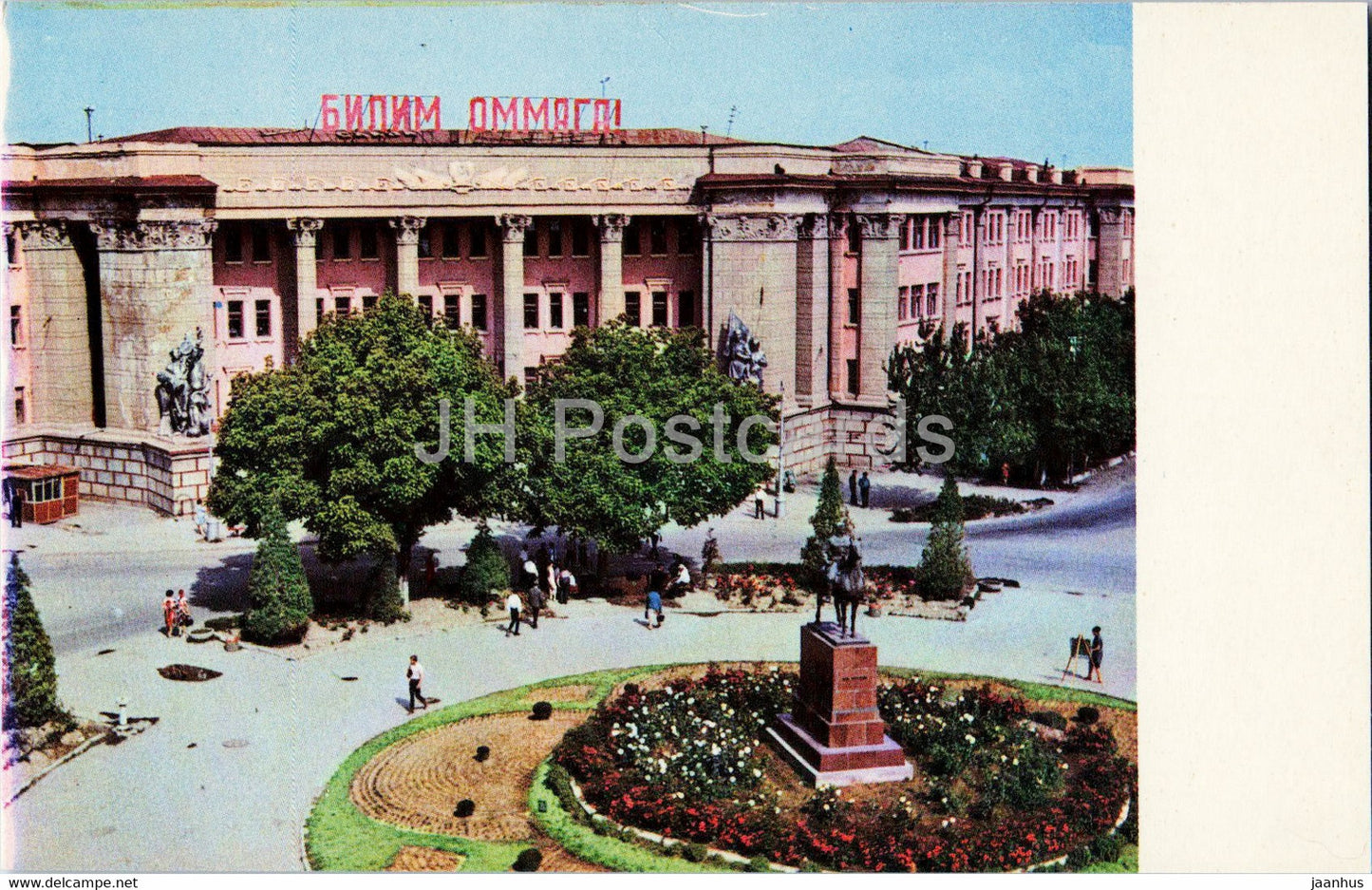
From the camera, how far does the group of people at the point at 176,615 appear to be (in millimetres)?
42094

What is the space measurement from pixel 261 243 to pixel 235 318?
294 cm

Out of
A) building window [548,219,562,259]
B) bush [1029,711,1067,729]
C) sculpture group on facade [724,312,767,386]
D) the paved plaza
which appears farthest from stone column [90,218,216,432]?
bush [1029,711,1067,729]

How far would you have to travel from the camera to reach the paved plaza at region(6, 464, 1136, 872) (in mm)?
31031

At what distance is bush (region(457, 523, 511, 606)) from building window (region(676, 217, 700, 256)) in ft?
80.4

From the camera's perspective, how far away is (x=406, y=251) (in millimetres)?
62688

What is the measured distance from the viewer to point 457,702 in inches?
1483

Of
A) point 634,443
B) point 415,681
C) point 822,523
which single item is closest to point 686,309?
point 634,443

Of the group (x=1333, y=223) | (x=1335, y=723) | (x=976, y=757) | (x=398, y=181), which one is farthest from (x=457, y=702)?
(x=398, y=181)

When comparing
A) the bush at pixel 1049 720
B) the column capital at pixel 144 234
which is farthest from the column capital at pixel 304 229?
the bush at pixel 1049 720

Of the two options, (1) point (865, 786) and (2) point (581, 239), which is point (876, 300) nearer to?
(2) point (581, 239)

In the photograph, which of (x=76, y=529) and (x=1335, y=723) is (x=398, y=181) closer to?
(x=76, y=529)

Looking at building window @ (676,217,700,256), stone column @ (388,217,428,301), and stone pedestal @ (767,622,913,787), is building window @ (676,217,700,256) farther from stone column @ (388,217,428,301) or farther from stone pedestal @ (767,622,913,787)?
stone pedestal @ (767,622,913,787)

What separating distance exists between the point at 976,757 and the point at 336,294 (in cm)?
3792

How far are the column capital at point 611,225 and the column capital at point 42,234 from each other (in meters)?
19.8
